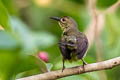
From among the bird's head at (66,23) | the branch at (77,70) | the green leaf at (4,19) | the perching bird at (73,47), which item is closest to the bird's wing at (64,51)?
the perching bird at (73,47)

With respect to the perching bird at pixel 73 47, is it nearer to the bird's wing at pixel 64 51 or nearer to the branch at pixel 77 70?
the bird's wing at pixel 64 51

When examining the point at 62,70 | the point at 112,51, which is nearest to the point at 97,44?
the point at 112,51

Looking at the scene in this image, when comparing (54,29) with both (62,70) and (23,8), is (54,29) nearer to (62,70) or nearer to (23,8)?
(23,8)

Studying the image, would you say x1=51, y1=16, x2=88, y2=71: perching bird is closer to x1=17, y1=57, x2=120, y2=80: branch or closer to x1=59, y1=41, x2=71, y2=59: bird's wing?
x1=59, y1=41, x2=71, y2=59: bird's wing

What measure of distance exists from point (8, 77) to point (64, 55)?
925mm

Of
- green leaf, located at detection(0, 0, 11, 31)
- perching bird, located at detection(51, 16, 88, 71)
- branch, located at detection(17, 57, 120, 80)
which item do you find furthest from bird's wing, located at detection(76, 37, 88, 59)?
green leaf, located at detection(0, 0, 11, 31)

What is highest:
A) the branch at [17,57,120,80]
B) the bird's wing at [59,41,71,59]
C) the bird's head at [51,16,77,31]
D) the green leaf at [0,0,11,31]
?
the bird's head at [51,16,77,31]

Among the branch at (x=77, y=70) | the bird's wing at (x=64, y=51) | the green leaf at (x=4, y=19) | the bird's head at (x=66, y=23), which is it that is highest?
the bird's head at (x=66, y=23)

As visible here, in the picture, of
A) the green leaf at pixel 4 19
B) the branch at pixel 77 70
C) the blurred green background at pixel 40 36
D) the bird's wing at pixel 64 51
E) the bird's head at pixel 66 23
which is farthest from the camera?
the bird's head at pixel 66 23

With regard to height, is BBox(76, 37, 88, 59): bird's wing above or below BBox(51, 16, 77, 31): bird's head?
below

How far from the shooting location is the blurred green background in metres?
1.96

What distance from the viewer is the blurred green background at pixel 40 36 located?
1956 millimetres

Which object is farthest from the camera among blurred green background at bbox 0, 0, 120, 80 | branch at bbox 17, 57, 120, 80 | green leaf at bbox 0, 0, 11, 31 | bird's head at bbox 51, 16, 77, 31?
bird's head at bbox 51, 16, 77, 31

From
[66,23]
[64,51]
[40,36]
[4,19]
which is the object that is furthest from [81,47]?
[40,36]
